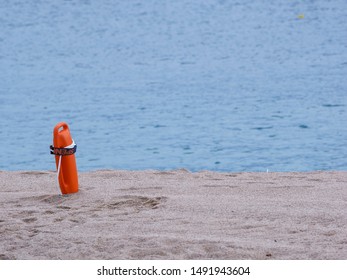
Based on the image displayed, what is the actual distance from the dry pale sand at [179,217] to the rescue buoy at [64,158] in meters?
0.11

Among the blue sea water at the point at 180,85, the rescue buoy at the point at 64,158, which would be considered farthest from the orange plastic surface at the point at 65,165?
the blue sea water at the point at 180,85

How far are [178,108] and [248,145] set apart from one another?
7.50 feet

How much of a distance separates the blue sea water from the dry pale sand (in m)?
1.80

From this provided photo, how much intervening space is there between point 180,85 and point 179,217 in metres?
7.63

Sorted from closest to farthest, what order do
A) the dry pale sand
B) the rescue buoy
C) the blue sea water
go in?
1. the dry pale sand
2. the rescue buoy
3. the blue sea water

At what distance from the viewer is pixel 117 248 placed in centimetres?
433

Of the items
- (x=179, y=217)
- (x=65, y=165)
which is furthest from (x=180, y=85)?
(x=179, y=217)

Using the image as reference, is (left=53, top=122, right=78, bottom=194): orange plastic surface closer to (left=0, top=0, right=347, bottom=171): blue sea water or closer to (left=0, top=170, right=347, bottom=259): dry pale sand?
(left=0, top=170, right=347, bottom=259): dry pale sand

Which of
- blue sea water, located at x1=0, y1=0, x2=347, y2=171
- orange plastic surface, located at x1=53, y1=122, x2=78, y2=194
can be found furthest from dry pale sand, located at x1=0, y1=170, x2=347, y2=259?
blue sea water, located at x1=0, y1=0, x2=347, y2=171

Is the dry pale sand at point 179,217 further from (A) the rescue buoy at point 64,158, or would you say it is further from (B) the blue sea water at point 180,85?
(B) the blue sea water at point 180,85

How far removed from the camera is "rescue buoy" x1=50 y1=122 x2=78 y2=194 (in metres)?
5.67

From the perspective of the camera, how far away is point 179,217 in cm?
501

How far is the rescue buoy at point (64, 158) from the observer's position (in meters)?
5.67
